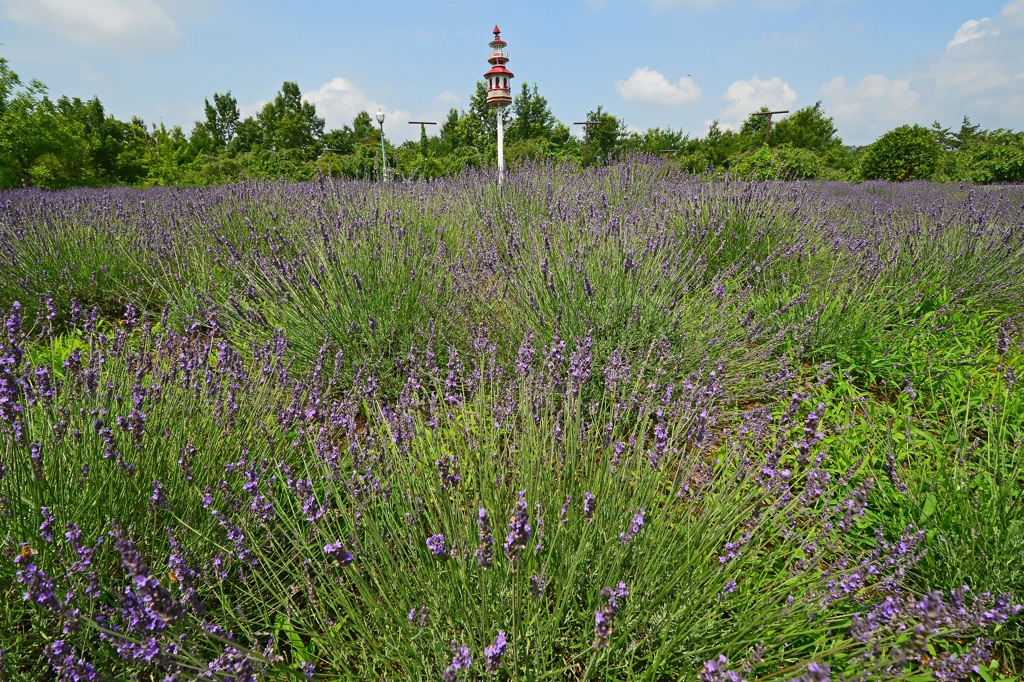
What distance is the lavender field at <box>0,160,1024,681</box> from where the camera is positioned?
102 centimetres

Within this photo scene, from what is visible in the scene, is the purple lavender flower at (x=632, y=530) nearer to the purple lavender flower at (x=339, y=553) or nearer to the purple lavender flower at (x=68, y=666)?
the purple lavender flower at (x=339, y=553)

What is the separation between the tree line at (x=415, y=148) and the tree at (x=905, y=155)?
3 cm

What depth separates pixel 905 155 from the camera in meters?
14.4

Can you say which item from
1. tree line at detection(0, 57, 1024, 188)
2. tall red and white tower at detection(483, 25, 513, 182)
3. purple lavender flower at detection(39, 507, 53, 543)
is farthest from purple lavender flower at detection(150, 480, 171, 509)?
tall red and white tower at detection(483, 25, 513, 182)

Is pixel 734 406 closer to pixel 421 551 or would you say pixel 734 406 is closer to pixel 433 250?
pixel 421 551

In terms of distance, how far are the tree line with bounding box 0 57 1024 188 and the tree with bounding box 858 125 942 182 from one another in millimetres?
30

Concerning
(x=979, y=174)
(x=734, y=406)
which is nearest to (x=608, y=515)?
(x=734, y=406)

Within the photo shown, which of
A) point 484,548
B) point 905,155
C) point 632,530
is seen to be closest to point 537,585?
point 484,548

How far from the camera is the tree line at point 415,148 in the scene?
1376 cm

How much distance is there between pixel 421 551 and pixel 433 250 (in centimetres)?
246

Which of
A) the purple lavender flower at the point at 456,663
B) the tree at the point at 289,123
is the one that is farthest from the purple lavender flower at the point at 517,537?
the tree at the point at 289,123

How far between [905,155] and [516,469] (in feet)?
61.3

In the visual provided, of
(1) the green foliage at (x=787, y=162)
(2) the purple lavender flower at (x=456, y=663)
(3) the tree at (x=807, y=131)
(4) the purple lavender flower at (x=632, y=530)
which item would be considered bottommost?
(2) the purple lavender flower at (x=456, y=663)

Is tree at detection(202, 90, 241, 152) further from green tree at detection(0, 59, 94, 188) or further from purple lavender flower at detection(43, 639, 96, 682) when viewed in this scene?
purple lavender flower at detection(43, 639, 96, 682)
